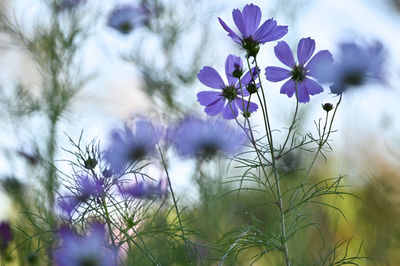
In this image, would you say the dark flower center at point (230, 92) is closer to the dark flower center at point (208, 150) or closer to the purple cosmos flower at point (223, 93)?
the purple cosmos flower at point (223, 93)

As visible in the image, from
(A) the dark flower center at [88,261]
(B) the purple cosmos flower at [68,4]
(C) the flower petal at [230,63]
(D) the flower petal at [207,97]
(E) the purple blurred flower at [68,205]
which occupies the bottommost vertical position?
(A) the dark flower center at [88,261]

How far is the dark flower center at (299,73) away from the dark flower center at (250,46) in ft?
0.19

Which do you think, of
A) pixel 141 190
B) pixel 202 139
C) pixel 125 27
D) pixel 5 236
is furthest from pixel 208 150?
pixel 125 27

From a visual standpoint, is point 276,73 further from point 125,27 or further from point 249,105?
point 125,27

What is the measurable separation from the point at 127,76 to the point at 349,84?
1.10 m

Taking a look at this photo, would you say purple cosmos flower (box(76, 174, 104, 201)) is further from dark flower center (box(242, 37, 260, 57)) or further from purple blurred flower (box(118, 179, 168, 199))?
dark flower center (box(242, 37, 260, 57))

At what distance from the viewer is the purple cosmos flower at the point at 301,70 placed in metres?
0.55

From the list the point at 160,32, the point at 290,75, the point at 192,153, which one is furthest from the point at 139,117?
the point at 160,32

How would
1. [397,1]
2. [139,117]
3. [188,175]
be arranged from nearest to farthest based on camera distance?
[139,117] → [188,175] → [397,1]

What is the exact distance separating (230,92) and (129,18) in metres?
0.91

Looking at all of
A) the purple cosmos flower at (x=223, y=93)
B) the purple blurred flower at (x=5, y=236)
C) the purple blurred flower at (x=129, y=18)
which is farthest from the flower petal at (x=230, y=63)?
the purple blurred flower at (x=129, y=18)

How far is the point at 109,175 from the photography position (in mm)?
590

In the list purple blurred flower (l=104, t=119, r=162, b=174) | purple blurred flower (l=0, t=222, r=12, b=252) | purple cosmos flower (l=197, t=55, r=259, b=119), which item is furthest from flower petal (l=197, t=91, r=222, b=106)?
purple blurred flower (l=0, t=222, r=12, b=252)

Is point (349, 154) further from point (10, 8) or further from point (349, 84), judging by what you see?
point (10, 8)
